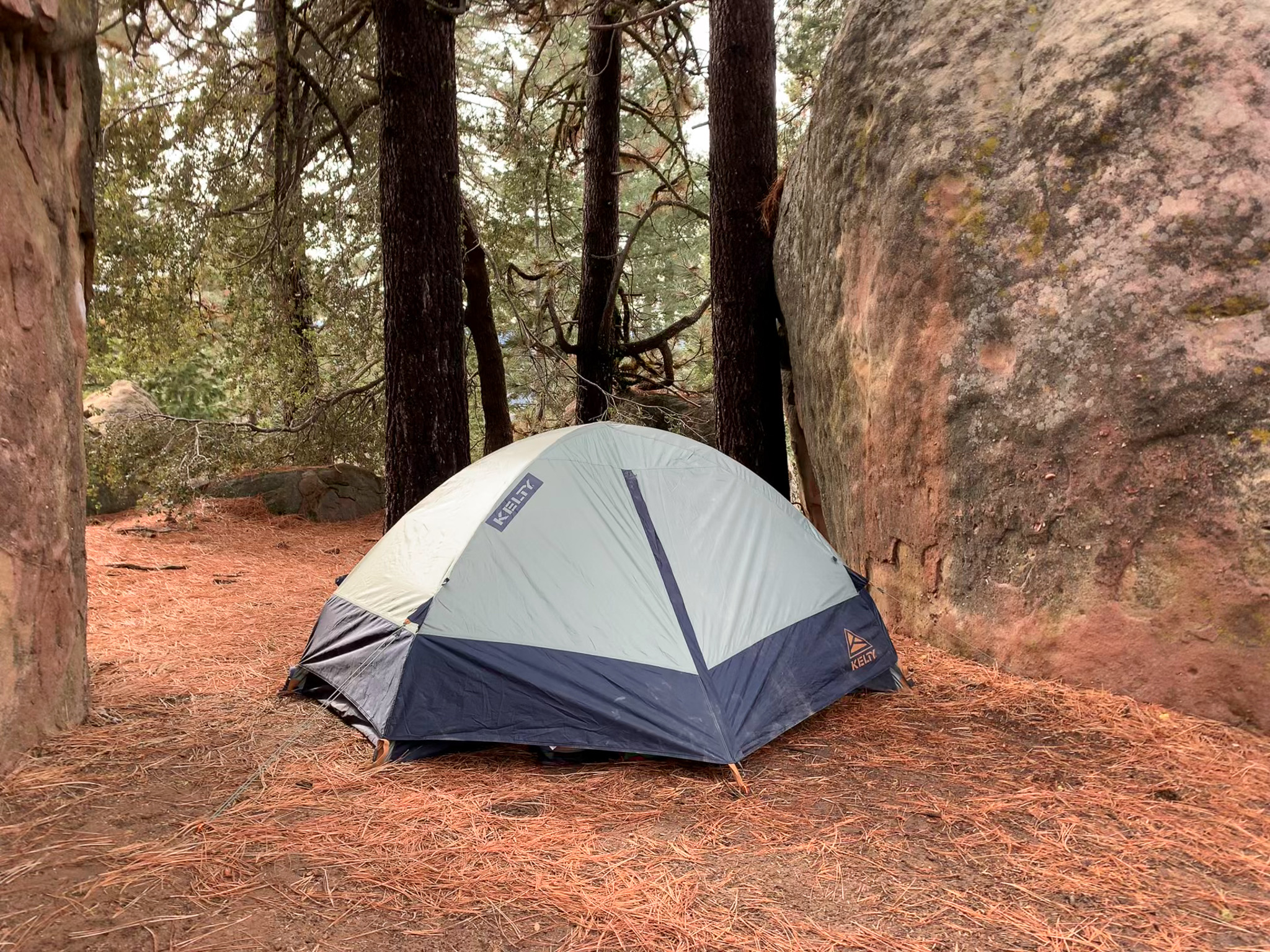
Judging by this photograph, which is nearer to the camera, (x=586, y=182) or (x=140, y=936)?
(x=140, y=936)

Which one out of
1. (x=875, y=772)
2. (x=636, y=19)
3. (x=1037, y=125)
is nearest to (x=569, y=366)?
(x=636, y=19)

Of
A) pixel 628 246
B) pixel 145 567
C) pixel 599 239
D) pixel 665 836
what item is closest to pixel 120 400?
pixel 145 567

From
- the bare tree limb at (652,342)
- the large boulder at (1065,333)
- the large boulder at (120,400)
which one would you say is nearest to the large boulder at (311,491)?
the large boulder at (120,400)

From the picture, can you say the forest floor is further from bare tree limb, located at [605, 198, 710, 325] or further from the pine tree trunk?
bare tree limb, located at [605, 198, 710, 325]

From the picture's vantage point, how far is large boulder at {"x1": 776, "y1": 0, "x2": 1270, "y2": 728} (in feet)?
11.6

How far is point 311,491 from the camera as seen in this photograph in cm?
1010

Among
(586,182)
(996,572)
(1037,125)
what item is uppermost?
(586,182)

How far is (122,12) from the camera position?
223 inches

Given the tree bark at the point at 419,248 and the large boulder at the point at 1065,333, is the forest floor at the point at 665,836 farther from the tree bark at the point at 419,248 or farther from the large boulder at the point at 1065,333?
the tree bark at the point at 419,248

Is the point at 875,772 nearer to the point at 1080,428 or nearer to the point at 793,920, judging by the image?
the point at 793,920

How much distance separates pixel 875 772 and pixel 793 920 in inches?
42.6

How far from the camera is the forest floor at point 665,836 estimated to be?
233 centimetres

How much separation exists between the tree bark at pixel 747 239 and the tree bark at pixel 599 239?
2618mm

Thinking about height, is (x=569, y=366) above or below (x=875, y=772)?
above
